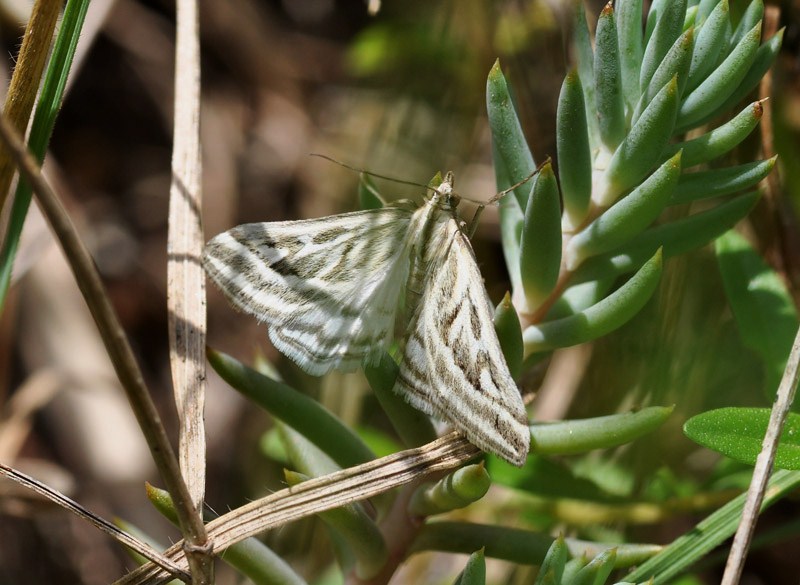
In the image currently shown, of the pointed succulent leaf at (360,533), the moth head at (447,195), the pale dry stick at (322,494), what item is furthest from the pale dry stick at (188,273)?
the moth head at (447,195)

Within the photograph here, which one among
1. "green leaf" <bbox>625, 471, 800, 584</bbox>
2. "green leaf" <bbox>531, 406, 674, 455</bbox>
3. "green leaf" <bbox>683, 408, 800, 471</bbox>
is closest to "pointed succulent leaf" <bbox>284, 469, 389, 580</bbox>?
"green leaf" <bbox>531, 406, 674, 455</bbox>

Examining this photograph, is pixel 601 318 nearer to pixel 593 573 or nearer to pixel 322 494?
pixel 593 573

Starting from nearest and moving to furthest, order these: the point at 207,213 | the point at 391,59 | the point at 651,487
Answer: the point at 651,487 → the point at 391,59 → the point at 207,213

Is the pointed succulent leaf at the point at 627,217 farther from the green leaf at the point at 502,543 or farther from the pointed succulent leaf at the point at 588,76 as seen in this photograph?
the green leaf at the point at 502,543

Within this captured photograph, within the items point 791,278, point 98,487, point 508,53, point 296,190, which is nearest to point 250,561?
point 791,278

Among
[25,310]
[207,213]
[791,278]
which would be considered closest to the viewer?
[791,278]

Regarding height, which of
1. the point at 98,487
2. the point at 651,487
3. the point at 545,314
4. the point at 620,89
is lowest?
the point at 98,487

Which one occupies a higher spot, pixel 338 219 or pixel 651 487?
pixel 338 219

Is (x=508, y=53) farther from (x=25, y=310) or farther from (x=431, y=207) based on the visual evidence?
(x=25, y=310)
